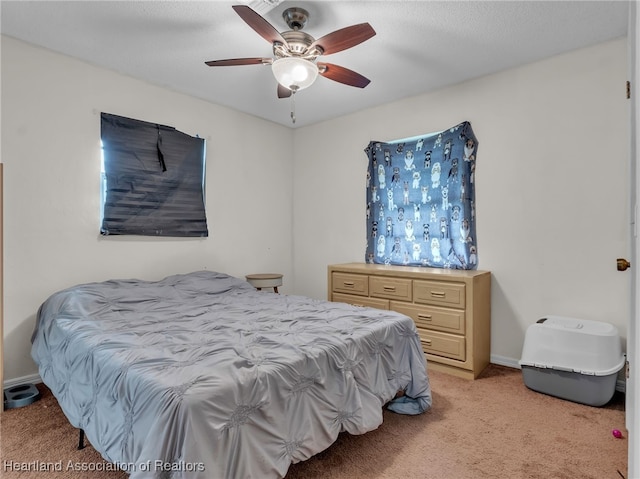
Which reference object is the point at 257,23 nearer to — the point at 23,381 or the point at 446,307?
the point at 446,307

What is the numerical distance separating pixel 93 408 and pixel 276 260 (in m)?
2.98

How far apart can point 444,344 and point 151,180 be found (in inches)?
117

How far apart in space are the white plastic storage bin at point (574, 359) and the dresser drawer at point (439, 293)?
0.53 m

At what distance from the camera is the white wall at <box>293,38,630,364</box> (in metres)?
2.48

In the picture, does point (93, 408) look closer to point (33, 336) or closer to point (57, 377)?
point (57, 377)

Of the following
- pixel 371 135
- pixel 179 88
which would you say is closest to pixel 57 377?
pixel 179 88

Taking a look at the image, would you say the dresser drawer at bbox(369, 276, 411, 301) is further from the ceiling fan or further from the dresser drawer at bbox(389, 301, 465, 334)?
the ceiling fan

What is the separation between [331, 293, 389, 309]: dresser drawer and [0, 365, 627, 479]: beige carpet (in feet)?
3.25

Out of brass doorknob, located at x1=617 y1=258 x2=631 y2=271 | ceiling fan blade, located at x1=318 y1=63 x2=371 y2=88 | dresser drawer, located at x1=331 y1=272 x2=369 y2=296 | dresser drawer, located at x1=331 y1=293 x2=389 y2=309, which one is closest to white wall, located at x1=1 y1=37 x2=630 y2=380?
dresser drawer, located at x1=331 y1=293 x2=389 y2=309

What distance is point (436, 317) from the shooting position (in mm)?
2857

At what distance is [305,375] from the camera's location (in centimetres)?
153

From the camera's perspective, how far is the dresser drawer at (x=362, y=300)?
3.21 m

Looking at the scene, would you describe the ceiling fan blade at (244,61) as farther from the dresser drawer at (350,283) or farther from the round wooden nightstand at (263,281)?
the round wooden nightstand at (263,281)

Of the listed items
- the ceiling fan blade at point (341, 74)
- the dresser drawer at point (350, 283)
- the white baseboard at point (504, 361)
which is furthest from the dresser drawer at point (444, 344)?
the ceiling fan blade at point (341, 74)
